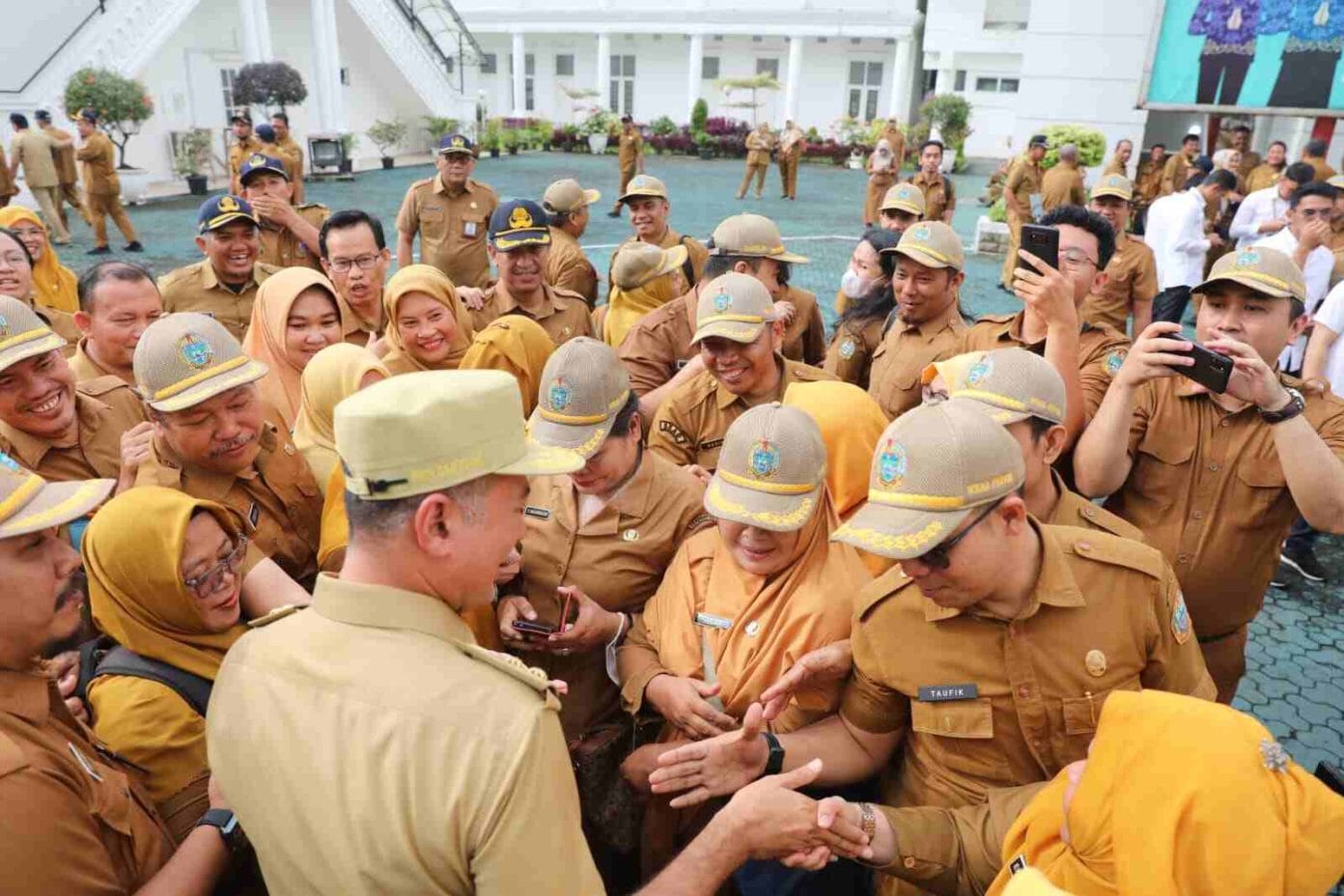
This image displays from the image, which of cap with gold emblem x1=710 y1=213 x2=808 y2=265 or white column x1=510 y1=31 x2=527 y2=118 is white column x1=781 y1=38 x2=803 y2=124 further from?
cap with gold emblem x1=710 y1=213 x2=808 y2=265

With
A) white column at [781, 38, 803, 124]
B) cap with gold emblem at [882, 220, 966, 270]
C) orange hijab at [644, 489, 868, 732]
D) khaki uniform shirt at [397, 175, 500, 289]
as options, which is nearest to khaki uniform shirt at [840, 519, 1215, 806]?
orange hijab at [644, 489, 868, 732]

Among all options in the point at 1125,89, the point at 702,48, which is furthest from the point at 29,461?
the point at 702,48

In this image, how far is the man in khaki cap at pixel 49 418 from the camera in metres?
3.25

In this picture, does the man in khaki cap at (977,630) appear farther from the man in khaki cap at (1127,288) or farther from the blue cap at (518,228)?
the man in khaki cap at (1127,288)

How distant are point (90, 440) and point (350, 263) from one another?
1952mm

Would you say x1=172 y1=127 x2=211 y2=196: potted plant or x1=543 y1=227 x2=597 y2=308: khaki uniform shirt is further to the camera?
x1=172 y1=127 x2=211 y2=196: potted plant

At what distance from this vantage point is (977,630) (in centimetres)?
231

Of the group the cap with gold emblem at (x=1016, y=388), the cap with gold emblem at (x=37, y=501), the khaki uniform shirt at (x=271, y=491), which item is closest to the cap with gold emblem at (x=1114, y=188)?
the cap with gold emblem at (x=1016, y=388)

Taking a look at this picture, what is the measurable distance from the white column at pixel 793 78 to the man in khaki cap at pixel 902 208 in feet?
112

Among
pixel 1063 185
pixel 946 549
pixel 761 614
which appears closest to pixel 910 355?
pixel 761 614

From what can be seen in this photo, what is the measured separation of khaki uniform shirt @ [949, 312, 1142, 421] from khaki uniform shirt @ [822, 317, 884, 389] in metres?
1.01

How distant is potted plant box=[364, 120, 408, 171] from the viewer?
2561 cm

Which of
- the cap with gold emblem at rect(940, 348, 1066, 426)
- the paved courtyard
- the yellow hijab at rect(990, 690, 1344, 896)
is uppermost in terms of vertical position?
the cap with gold emblem at rect(940, 348, 1066, 426)

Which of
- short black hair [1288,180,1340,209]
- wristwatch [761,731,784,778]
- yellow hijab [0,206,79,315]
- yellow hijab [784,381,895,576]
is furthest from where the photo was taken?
short black hair [1288,180,1340,209]
